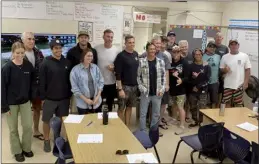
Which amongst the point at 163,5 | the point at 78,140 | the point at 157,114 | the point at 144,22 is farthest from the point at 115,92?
the point at 163,5

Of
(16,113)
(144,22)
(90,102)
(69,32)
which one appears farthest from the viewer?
(144,22)

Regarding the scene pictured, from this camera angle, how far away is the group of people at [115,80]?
252cm

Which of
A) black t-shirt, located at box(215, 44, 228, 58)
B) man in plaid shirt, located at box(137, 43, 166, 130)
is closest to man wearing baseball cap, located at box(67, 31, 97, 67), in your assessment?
man in plaid shirt, located at box(137, 43, 166, 130)

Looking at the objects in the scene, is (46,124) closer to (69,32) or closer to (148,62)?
(148,62)

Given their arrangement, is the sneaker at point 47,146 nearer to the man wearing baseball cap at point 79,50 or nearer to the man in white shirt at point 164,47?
the man wearing baseball cap at point 79,50

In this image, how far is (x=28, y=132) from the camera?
264cm

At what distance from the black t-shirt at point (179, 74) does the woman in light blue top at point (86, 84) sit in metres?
1.12

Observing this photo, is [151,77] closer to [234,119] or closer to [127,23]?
[234,119]

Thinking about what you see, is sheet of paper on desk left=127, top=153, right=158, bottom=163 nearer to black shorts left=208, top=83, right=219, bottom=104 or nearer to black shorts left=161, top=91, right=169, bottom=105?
black shorts left=161, top=91, right=169, bottom=105

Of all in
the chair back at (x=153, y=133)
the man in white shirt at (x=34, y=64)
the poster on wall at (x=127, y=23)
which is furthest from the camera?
the poster on wall at (x=127, y=23)

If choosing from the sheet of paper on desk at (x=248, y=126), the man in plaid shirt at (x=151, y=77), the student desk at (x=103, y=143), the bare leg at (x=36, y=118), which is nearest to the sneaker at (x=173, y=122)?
the man in plaid shirt at (x=151, y=77)

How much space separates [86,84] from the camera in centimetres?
266

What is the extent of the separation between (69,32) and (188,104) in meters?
2.26

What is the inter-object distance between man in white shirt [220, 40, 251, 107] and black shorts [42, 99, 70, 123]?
1948 mm
